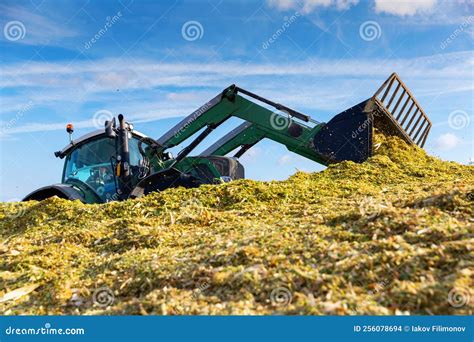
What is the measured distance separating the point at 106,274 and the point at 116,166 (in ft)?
16.2

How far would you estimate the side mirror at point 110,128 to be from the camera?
8906 millimetres

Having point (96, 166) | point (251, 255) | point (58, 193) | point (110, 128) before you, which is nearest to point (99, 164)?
point (96, 166)

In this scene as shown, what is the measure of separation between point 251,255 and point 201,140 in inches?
254

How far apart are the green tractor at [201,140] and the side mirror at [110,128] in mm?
21

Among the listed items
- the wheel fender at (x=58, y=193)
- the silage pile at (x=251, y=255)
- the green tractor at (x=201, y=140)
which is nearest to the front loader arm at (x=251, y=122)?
the green tractor at (x=201, y=140)

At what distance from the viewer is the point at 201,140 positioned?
10.5 metres

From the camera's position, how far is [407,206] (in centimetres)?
533

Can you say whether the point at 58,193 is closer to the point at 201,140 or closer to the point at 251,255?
the point at 201,140

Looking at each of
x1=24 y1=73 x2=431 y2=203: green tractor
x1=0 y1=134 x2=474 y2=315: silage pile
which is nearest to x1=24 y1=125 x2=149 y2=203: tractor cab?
x1=24 y1=73 x2=431 y2=203: green tractor

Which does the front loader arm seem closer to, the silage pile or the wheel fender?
the wheel fender

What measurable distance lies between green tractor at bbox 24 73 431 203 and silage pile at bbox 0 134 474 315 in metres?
2.04

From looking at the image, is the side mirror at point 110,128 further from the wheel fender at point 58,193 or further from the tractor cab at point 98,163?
the wheel fender at point 58,193

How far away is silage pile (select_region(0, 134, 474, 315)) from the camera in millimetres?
3494

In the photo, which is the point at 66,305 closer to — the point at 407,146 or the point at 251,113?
the point at 251,113
